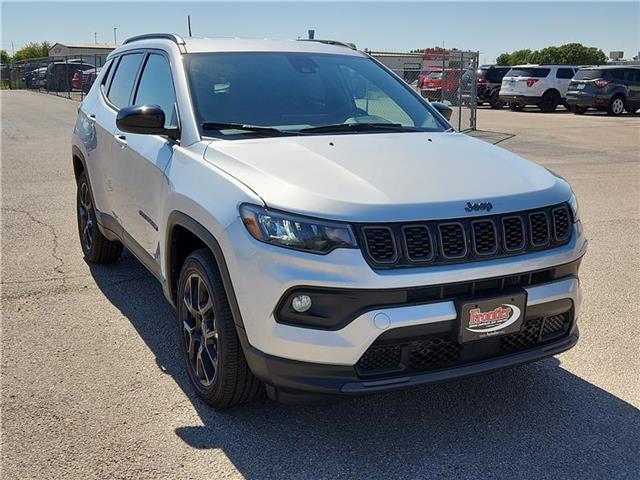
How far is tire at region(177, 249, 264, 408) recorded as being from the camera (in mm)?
3244

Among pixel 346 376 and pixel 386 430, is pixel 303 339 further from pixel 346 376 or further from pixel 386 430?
pixel 386 430

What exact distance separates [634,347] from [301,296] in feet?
8.40

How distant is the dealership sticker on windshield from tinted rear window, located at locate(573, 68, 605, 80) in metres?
23.6

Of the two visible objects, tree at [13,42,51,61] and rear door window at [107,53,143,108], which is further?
tree at [13,42,51,61]

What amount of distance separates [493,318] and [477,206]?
19.3 inches

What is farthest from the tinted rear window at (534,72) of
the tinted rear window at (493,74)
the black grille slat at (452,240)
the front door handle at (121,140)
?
the black grille slat at (452,240)

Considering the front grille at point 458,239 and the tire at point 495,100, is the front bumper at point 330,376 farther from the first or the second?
the tire at point 495,100

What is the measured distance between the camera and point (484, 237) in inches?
120

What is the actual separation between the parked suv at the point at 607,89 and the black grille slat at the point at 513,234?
914 inches

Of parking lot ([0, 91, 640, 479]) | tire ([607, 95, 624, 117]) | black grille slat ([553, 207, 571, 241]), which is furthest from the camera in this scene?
tire ([607, 95, 624, 117])

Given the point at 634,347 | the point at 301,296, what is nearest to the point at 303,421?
the point at 301,296

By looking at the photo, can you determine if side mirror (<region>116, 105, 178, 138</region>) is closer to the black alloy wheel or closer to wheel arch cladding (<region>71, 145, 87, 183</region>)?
the black alloy wheel

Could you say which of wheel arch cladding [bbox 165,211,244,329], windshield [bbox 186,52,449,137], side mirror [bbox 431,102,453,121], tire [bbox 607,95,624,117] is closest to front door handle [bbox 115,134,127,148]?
windshield [bbox 186,52,449,137]

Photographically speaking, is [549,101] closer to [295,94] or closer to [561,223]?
[295,94]
